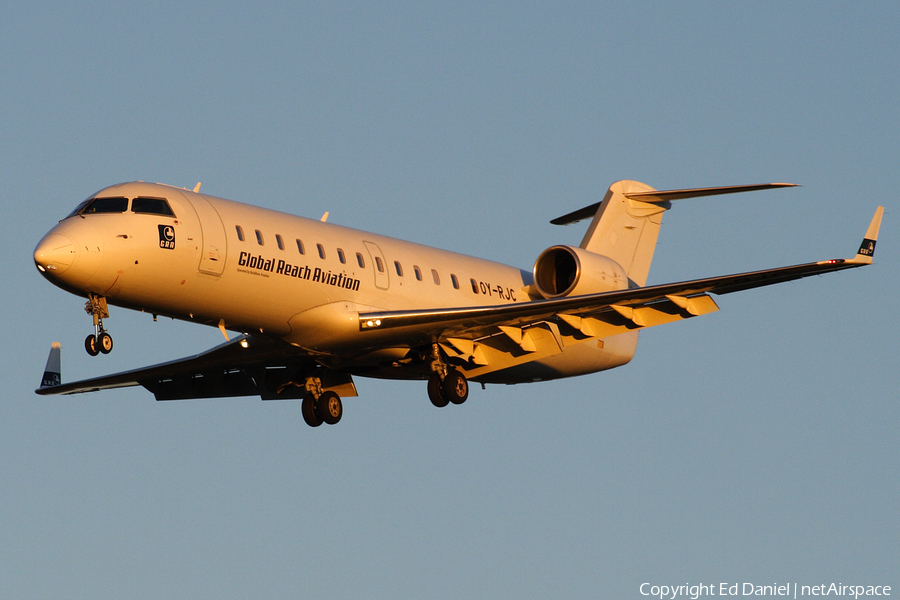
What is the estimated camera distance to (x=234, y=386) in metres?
27.3

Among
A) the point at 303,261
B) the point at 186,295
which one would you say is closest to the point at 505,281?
the point at 303,261

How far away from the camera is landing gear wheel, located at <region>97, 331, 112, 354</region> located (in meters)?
20.2

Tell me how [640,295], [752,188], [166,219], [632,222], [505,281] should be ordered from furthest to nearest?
1. [632,222]
2. [505,281]
3. [752,188]
4. [640,295]
5. [166,219]

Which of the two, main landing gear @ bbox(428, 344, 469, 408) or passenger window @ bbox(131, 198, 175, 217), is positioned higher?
passenger window @ bbox(131, 198, 175, 217)

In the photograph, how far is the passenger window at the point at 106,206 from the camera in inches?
815

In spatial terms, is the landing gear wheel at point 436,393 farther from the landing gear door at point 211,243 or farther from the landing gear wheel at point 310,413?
the landing gear door at point 211,243

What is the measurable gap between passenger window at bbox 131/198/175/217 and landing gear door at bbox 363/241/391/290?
3.95 m

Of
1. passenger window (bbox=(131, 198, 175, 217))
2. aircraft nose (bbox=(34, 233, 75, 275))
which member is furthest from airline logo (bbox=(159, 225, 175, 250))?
aircraft nose (bbox=(34, 233, 75, 275))

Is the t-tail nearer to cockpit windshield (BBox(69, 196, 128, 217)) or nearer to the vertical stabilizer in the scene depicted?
the vertical stabilizer

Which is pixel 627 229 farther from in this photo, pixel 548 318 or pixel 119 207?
pixel 119 207

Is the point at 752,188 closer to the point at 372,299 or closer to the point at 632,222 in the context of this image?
the point at 632,222

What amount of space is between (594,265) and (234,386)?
789 cm

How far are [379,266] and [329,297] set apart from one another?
1.46 meters

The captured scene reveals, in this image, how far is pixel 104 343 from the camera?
66.3ft
